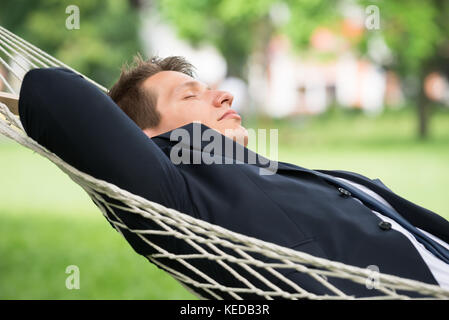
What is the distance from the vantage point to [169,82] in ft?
5.74

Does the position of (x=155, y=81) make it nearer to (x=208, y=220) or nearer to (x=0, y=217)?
(x=208, y=220)

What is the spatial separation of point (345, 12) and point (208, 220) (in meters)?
14.1

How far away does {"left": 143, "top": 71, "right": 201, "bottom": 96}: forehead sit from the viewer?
1.73 metres

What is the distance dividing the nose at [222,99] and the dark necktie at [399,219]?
38cm

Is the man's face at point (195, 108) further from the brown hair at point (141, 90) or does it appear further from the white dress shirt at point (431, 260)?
the white dress shirt at point (431, 260)

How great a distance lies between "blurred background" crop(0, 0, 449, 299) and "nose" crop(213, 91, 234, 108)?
0.39 metres

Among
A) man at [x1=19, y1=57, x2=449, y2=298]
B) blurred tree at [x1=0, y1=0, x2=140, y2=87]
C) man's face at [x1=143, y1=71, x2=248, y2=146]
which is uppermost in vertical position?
blurred tree at [x1=0, y1=0, x2=140, y2=87]

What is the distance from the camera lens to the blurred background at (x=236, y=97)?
4422 millimetres

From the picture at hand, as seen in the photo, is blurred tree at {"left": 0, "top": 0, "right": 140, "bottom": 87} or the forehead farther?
blurred tree at {"left": 0, "top": 0, "right": 140, "bottom": 87}

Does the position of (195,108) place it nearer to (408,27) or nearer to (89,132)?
(89,132)

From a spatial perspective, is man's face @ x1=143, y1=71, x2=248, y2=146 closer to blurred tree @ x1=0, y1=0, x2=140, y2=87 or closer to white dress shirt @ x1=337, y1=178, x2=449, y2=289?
white dress shirt @ x1=337, y1=178, x2=449, y2=289

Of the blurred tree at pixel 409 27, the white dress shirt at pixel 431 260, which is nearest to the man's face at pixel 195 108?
the white dress shirt at pixel 431 260

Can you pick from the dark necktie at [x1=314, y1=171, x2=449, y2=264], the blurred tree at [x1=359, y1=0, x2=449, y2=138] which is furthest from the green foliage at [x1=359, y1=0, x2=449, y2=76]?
the dark necktie at [x1=314, y1=171, x2=449, y2=264]

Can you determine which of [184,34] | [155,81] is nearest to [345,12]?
[184,34]
